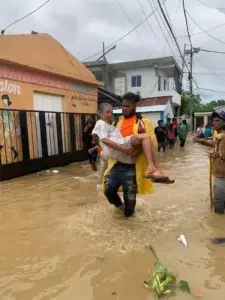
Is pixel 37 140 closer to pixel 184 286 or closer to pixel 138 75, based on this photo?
pixel 184 286

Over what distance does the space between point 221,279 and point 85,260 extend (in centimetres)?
135

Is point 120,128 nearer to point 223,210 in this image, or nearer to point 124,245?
point 124,245

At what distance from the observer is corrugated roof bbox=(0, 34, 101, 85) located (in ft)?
30.4

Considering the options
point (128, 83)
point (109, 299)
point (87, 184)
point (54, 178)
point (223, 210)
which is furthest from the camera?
point (128, 83)

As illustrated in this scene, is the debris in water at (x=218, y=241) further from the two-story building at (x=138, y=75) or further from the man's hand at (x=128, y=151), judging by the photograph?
the two-story building at (x=138, y=75)

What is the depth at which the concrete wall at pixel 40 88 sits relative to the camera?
893cm

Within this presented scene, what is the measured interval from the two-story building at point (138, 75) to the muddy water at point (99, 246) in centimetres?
2445

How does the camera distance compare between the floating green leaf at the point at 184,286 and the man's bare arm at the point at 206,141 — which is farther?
the man's bare arm at the point at 206,141

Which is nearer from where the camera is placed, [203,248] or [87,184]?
[203,248]

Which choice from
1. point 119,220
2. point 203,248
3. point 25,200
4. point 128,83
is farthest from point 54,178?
point 128,83

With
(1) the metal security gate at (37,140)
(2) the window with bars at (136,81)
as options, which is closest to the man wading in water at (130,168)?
(1) the metal security gate at (37,140)

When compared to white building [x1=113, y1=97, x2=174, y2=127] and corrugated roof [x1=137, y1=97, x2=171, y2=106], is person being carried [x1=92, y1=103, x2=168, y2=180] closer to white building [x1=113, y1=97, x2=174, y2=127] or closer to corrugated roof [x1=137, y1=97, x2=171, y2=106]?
white building [x1=113, y1=97, x2=174, y2=127]

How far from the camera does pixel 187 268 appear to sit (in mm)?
3227

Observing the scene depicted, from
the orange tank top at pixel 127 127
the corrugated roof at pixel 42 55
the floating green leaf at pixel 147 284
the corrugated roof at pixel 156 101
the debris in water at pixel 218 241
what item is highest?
the corrugated roof at pixel 42 55
